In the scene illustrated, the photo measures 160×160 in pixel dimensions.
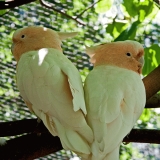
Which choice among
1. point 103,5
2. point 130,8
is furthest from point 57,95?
point 103,5

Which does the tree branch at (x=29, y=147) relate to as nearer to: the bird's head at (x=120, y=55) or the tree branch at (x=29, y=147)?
the tree branch at (x=29, y=147)

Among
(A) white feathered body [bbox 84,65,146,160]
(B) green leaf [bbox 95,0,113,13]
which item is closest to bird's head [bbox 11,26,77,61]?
(A) white feathered body [bbox 84,65,146,160]

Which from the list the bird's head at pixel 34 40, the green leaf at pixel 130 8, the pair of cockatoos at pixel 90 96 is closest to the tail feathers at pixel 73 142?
the pair of cockatoos at pixel 90 96

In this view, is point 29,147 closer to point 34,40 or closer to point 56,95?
point 56,95

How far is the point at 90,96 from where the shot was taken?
977 millimetres

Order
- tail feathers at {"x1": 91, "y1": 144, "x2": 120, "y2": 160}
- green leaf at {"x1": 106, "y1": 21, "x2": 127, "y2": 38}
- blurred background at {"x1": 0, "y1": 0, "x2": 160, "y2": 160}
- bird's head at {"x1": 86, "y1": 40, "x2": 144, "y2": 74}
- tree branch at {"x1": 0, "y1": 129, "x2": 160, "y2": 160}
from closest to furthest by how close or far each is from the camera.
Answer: tail feathers at {"x1": 91, "y1": 144, "x2": 120, "y2": 160}, tree branch at {"x1": 0, "y1": 129, "x2": 160, "y2": 160}, bird's head at {"x1": 86, "y1": 40, "x2": 144, "y2": 74}, green leaf at {"x1": 106, "y1": 21, "x2": 127, "y2": 38}, blurred background at {"x1": 0, "y1": 0, "x2": 160, "y2": 160}

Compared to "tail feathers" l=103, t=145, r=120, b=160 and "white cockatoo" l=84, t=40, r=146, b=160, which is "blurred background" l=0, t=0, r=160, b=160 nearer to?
"white cockatoo" l=84, t=40, r=146, b=160

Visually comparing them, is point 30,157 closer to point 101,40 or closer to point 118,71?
point 118,71

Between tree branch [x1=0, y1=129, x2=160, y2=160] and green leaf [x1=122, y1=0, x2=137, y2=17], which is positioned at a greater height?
green leaf [x1=122, y1=0, x2=137, y2=17]

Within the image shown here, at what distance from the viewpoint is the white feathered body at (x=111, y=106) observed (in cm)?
88

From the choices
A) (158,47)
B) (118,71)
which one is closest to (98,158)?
(118,71)

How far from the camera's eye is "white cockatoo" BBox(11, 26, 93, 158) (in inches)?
34.9

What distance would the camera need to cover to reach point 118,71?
112 centimetres

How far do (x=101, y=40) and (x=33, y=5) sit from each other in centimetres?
43
